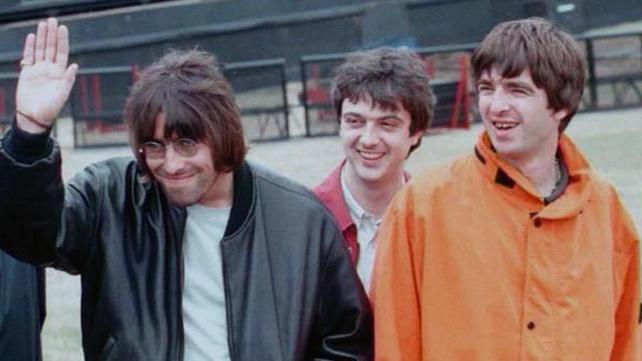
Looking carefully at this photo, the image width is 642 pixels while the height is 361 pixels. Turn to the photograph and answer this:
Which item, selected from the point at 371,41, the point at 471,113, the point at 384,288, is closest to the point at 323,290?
the point at 384,288

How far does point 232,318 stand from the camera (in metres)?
2.62

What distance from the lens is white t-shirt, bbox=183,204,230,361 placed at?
2621 millimetres

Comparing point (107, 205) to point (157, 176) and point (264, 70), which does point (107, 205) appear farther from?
point (264, 70)

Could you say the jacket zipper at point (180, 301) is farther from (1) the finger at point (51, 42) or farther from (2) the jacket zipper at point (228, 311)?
(1) the finger at point (51, 42)

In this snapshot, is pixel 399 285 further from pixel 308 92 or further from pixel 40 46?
pixel 308 92

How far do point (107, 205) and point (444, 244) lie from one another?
70 cm

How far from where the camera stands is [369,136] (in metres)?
3.10

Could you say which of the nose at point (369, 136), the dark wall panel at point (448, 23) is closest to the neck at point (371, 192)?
the nose at point (369, 136)

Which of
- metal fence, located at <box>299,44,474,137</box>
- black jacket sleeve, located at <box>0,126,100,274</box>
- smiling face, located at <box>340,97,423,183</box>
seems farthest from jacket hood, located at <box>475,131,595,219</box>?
metal fence, located at <box>299,44,474,137</box>

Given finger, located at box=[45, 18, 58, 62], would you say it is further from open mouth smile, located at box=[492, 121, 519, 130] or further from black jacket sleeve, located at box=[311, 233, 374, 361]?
open mouth smile, located at box=[492, 121, 519, 130]

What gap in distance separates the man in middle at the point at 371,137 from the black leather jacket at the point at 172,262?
310 millimetres

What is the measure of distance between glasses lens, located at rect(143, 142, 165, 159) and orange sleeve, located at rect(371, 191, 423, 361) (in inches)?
20.2

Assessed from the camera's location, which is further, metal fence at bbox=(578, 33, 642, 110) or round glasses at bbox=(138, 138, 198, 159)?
metal fence at bbox=(578, 33, 642, 110)

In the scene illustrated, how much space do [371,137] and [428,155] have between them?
754 cm
